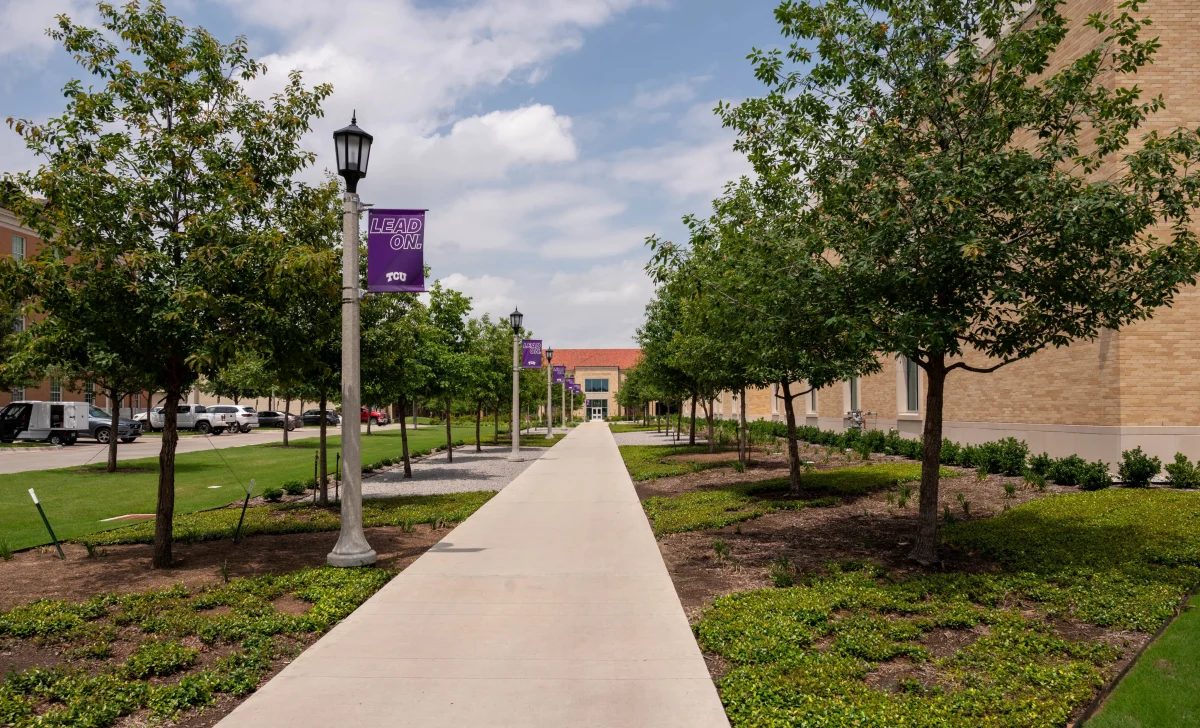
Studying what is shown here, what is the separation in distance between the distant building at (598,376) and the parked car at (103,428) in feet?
207

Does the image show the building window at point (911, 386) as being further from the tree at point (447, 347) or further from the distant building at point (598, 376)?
the distant building at point (598, 376)

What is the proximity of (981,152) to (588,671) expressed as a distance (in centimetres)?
637

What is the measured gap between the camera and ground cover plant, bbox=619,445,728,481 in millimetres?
19234

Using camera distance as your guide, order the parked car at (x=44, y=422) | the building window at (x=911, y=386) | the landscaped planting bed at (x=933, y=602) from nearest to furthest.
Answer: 1. the landscaped planting bed at (x=933, y=602)
2. the building window at (x=911, y=386)
3. the parked car at (x=44, y=422)

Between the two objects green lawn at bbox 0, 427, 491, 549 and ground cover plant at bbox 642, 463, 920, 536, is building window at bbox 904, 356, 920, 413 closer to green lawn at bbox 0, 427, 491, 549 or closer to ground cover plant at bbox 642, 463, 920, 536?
ground cover plant at bbox 642, 463, 920, 536

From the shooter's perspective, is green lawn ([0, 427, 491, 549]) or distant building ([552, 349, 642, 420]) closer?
green lawn ([0, 427, 491, 549])

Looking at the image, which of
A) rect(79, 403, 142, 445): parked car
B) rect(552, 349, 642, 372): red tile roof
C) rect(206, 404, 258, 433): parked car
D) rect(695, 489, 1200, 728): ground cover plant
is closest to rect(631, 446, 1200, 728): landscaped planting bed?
rect(695, 489, 1200, 728): ground cover plant

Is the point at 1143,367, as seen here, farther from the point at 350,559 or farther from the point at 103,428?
the point at 103,428

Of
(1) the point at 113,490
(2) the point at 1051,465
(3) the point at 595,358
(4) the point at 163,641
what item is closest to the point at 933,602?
(4) the point at 163,641

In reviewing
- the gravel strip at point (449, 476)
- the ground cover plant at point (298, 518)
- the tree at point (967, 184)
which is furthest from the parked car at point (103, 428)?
the tree at point (967, 184)

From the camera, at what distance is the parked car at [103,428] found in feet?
120

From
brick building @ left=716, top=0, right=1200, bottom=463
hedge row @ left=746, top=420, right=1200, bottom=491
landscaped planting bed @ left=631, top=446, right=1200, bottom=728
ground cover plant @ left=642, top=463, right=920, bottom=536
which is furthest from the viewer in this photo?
brick building @ left=716, top=0, right=1200, bottom=463

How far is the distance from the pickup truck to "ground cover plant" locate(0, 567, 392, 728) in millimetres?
43304

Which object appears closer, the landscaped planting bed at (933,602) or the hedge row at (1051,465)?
the landscaped planting bed at (933,602)
